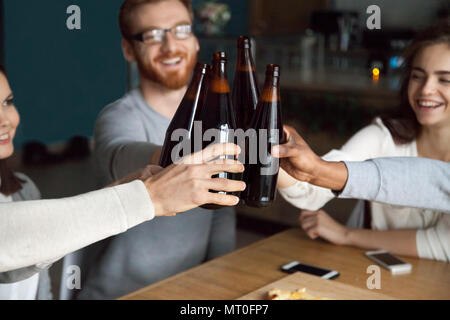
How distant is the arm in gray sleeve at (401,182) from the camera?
973mm

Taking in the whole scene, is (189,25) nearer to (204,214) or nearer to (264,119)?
(264,119)

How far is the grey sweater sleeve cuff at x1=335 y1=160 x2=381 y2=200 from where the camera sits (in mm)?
965

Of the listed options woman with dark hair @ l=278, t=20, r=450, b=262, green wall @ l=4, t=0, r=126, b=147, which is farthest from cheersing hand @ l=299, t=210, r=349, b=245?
green wall @ l=4, t=0, r=126, b=147

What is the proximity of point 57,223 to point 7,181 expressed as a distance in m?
0.50

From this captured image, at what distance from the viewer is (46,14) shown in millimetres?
1063

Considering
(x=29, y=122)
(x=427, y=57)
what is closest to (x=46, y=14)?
(x=29, y=122)

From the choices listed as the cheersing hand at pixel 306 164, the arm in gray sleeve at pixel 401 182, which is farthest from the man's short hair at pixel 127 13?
the arm in gray sleeve at pixel 401 182

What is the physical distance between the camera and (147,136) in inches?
47.8

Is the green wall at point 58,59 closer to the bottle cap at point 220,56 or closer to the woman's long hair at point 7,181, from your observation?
the woman's long hair at point 7,181

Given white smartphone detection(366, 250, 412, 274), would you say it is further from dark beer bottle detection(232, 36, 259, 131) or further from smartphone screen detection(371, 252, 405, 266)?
dark beer bottle detection(232, 36, 259, 131)

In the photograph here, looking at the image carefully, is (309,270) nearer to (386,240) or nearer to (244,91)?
(386,240)

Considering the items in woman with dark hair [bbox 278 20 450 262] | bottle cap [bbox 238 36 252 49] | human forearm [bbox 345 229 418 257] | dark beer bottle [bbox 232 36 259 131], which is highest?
bottle cap [bbox 238 36 252 49]

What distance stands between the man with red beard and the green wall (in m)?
0.04

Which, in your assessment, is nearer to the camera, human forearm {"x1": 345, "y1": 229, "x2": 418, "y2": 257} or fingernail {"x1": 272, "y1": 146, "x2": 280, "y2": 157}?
fingernail {"x1": 272, "y1": 146, "x2": 280, "y2": 157}
